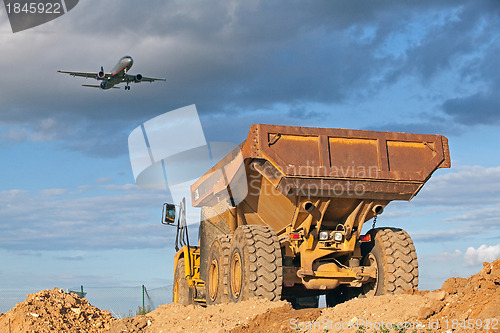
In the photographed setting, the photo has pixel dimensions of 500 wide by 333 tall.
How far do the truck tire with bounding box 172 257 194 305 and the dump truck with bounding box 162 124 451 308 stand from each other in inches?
106

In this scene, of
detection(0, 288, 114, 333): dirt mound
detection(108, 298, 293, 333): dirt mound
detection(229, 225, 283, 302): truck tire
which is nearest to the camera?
detection(108, 298, 293, 333): dirt mound

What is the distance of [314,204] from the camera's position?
32.7 feet

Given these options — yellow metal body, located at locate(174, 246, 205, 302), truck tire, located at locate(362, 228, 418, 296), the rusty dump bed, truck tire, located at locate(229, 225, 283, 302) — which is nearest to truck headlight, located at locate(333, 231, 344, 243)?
the rusty dump bed

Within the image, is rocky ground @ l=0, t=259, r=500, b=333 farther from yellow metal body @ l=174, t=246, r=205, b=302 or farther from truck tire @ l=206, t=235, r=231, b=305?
yellow metal body @ l=174, t=246, r=205, b=302

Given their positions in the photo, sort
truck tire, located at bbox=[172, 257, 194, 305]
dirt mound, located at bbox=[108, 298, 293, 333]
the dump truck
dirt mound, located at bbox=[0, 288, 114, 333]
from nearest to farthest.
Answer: dirt mound, located at bbox=[108, 298, 293, 333] → the dump truck → dirt mound, located at bbox=[0, 288, 114, 333] → truck tire, located at bbox=[172, 257, 194, 305]

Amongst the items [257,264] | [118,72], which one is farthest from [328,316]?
[118,72]

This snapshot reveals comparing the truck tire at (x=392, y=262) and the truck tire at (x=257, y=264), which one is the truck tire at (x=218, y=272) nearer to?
the truck tire at (x=257, y=264)

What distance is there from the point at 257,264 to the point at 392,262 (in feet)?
8.47

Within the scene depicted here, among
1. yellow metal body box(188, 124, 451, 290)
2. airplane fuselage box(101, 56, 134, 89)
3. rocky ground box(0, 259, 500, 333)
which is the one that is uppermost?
airplane fuselage box(101, 56, 134, 89)

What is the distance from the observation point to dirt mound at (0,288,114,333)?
37.9ft

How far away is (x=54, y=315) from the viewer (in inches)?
474

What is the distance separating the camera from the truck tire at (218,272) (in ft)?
34.8

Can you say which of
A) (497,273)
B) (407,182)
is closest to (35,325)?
(407,182)

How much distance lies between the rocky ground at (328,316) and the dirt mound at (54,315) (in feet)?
0.06
